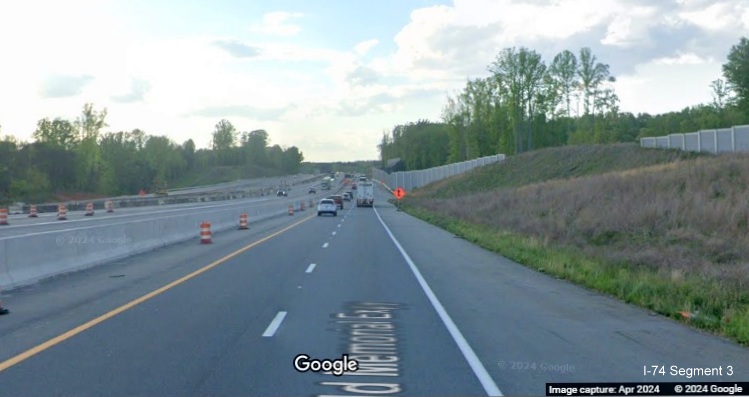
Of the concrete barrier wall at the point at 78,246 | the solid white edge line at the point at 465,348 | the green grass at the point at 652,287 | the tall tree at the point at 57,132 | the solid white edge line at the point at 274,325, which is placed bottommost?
the green grass at the point at 652,287

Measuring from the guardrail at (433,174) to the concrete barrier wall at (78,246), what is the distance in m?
74.3

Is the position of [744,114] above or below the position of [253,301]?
above

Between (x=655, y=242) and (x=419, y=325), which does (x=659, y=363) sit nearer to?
(x=419, y=325)

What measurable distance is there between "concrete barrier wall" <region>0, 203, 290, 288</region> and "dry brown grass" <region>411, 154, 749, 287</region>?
1392 centimetres

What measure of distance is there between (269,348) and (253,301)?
498 cm

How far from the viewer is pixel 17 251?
18.8 metres

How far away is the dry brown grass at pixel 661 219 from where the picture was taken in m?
23.0

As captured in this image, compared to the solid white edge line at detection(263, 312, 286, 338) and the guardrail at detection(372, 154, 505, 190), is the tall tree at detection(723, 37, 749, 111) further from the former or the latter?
the solid white edge line at detection(263, 312, 286, 338)

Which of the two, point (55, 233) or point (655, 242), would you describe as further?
point (655, 242)

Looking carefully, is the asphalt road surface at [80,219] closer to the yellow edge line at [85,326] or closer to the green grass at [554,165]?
the yellow edge line at [85,326]

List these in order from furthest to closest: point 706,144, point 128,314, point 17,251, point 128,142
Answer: point 128,142 < point 706,144 < point 17,251 < point 128,314

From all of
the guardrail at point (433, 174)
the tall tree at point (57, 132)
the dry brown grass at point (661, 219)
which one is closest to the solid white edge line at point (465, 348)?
the dry brown grass at point (661, 219)

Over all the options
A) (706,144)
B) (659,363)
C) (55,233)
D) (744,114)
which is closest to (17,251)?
(55,233)

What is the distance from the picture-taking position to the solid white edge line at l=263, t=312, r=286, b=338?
488 inches
